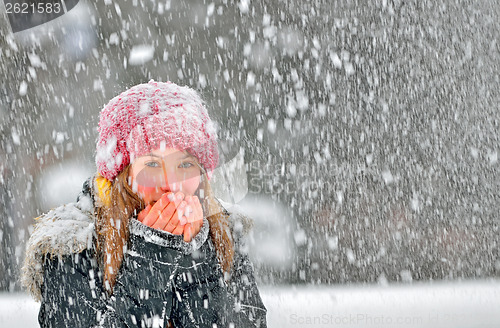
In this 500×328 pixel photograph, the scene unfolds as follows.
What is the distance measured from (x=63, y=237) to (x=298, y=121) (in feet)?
7.00

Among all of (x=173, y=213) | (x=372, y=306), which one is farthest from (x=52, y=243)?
(x=372, y=306)

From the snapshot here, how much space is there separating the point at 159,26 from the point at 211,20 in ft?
1.12

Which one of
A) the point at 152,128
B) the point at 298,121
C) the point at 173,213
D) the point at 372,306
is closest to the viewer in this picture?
the point at 173,213

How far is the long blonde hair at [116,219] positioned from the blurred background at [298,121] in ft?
5.44

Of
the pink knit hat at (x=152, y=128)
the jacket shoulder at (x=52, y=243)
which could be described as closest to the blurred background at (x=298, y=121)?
the pink knit hat at (x=152, y=128)

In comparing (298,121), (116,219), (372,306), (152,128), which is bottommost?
(372,306)

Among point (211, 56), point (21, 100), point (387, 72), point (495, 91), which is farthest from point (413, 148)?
point (21, 100)

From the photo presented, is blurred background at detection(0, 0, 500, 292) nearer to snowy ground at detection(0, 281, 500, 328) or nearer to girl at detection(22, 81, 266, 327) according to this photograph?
snowy ground at detection(0, 281, 500, 328)

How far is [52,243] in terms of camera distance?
96 centimetres

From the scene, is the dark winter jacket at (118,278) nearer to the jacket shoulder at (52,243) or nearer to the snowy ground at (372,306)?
the jacket shoulder at (52,243)

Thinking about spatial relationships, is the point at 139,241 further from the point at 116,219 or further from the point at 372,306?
the point at 372,306

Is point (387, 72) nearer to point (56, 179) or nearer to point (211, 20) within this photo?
point (211, 20)

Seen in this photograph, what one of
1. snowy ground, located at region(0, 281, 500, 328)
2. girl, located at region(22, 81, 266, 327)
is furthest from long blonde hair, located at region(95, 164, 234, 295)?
snowy ground, located at region(0, 281, 500, 328)

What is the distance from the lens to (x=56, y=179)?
9.42 feet
